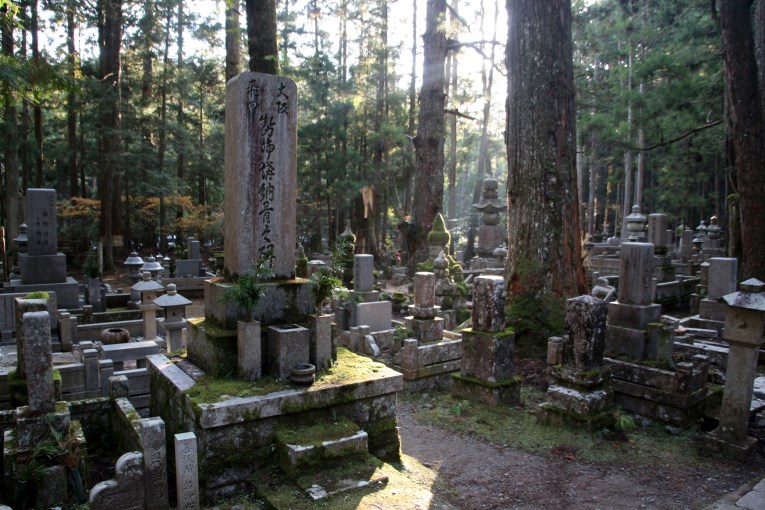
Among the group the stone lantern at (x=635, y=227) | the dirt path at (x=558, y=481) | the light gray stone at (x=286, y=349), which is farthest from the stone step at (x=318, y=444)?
the stone lantern at (x=635, y=227)

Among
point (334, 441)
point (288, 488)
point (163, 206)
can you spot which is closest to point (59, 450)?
point (288, 488)

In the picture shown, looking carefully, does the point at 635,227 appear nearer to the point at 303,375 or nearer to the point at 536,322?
the point at 536,322

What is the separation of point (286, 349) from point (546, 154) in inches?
225

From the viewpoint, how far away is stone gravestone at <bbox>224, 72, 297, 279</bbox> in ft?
16.5

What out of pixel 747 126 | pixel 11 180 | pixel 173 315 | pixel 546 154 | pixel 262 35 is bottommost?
pixel 173 315

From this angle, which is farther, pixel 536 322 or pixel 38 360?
pixel 536 322

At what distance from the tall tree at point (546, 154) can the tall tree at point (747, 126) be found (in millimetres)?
4542

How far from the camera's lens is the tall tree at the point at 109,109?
726 inches

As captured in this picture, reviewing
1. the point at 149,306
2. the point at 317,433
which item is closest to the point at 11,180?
the point at 149,306

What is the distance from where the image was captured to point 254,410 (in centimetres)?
415

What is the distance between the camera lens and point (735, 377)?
17.9ft

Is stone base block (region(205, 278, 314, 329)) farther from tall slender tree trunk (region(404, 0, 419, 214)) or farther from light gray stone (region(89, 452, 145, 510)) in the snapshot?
tall slender tree trunk (region(404, 0, 419, 214))

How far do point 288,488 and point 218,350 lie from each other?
4.56ft

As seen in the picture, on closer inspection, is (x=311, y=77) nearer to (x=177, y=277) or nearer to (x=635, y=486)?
(x=177, y=277)
